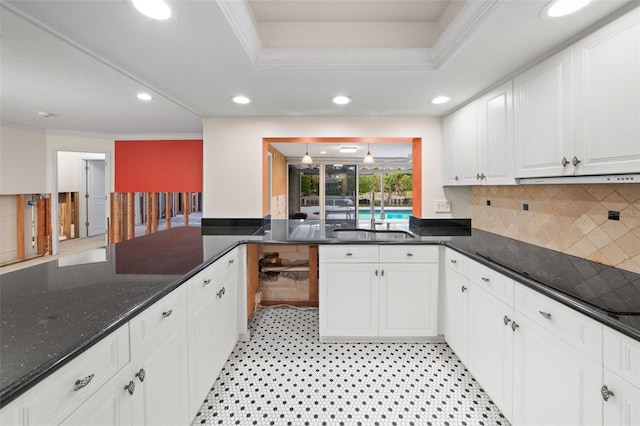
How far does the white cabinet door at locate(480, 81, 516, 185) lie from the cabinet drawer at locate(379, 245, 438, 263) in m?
0.67

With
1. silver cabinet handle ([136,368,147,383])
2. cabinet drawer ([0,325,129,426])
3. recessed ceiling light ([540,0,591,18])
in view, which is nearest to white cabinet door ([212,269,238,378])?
silver cabinet handle ([136,368,147,383])

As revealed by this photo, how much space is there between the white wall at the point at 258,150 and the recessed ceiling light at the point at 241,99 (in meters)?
0.42

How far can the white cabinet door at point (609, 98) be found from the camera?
3.60ft

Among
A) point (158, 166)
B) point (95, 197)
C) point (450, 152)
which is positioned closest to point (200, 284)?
point (450, 152)

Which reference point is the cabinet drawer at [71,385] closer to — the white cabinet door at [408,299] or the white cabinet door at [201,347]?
the white cabinet door at [201,347]

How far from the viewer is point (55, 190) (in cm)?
460

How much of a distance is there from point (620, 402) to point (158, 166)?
4.91m

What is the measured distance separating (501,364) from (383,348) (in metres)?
0.94

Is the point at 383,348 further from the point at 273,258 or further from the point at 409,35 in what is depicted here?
the point at 409,35

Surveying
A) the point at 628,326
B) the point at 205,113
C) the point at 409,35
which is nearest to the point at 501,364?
the point at 628,326

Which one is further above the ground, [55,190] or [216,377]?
[55,190]

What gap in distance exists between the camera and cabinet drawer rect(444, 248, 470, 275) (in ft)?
6.05

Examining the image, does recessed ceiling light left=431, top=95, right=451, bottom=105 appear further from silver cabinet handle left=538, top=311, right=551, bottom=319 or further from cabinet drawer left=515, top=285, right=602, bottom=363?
silver cabinet handle left=538, top=311, right=551, bottom=319

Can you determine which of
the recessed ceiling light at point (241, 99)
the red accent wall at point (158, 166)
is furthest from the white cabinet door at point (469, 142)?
the red accent wall at point (158, 166)
